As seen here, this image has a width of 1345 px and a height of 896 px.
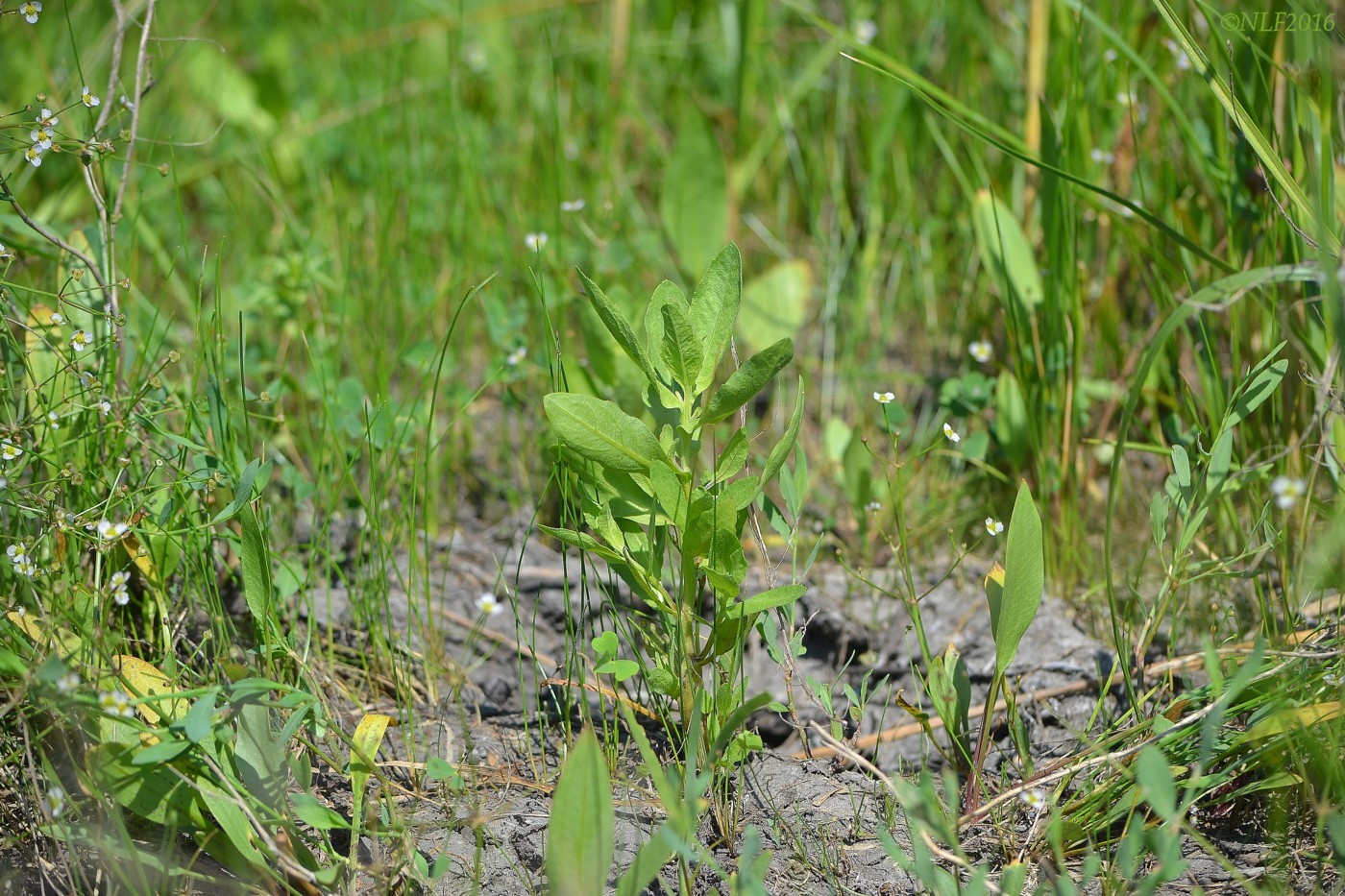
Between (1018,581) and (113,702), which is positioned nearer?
(113,702)

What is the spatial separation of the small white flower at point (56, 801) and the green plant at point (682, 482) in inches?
23.1

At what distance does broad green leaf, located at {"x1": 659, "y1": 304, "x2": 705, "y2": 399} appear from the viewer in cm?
130

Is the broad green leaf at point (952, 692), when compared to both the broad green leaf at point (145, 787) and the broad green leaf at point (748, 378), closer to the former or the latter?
the broad green leaf at point (748, 378)

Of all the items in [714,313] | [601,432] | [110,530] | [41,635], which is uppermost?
[714,313]

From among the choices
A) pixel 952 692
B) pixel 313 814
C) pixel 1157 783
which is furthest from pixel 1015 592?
pixel 313 814

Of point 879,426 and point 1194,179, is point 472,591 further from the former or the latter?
point 1194,179

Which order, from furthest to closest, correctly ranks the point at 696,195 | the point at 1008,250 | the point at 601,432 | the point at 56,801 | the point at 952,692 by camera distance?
the point at 696,195 < the point at 1008,250 < the point at 952,692 < the point at 601,432 < the point at 56,801

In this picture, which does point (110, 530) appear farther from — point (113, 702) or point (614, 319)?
point (614, 319)

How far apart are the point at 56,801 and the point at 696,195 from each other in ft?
5.43

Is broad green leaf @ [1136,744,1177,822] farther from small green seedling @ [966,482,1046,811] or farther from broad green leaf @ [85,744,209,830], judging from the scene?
broad green leaf @ [85,744,209,830]

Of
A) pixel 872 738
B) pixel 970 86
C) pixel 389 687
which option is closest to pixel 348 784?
pixel 389 687

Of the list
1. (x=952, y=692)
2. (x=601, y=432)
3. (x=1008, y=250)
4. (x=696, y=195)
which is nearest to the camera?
(x=601, y=432)

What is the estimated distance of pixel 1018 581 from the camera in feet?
4.34

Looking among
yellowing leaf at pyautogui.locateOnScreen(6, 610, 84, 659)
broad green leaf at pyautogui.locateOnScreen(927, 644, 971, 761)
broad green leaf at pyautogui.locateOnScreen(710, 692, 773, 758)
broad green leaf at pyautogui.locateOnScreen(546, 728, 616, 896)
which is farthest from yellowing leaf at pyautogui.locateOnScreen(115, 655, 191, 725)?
broad green leaf at pyautogui.locateOnScreen(927, 644, 971, 761)
